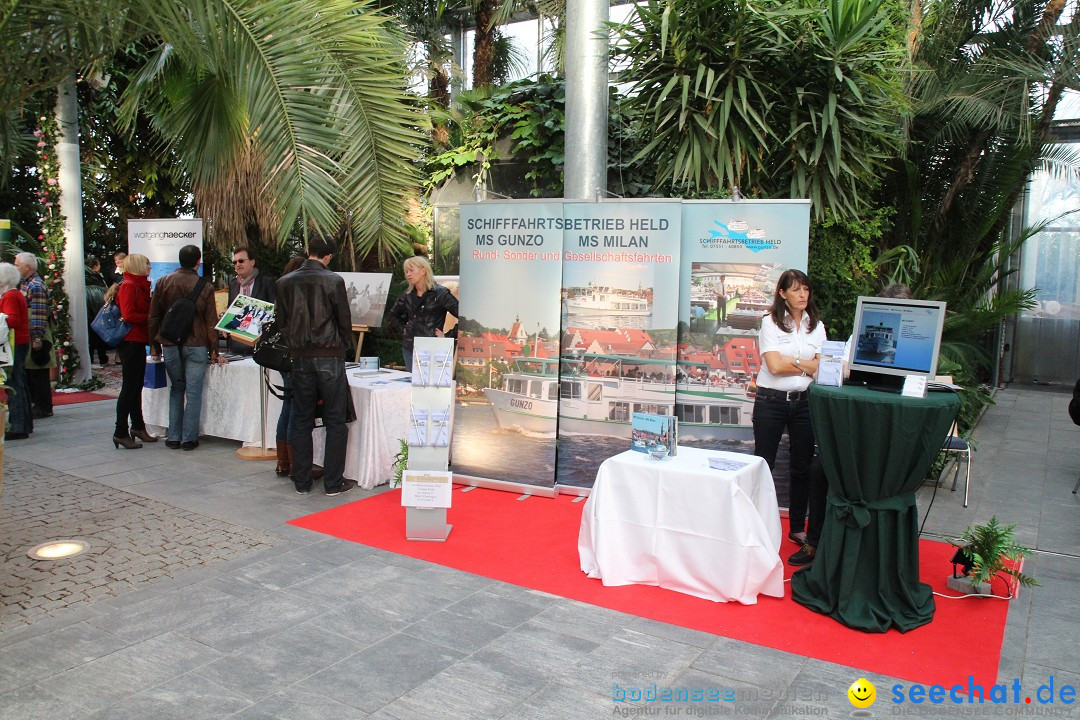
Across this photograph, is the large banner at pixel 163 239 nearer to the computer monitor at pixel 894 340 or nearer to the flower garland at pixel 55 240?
the flower garland at pixel 55 240

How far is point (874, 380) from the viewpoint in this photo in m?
4.04

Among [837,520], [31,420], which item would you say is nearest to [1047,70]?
[837,520]

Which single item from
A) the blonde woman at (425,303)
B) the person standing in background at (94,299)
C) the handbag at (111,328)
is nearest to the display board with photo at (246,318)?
the handbag at (111,328)

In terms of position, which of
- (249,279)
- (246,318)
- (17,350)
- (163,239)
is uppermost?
(163,239)

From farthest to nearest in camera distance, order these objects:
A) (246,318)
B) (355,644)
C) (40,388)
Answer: (40,388)
(246,318)
(355,644)

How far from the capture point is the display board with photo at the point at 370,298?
8.20 meters

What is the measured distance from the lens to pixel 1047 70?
881 cm

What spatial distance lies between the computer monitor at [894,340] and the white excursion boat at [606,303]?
1568 millimetres

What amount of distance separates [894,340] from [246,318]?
15.4 feet

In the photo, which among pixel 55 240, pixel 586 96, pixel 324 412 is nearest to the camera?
pixel 324 412

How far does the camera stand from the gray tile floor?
291 centimetres

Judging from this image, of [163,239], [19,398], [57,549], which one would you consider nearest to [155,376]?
[19,398]

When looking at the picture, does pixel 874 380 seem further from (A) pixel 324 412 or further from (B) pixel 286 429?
(B) pixel 286 429

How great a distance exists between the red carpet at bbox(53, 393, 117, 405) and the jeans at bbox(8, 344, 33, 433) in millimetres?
2036
